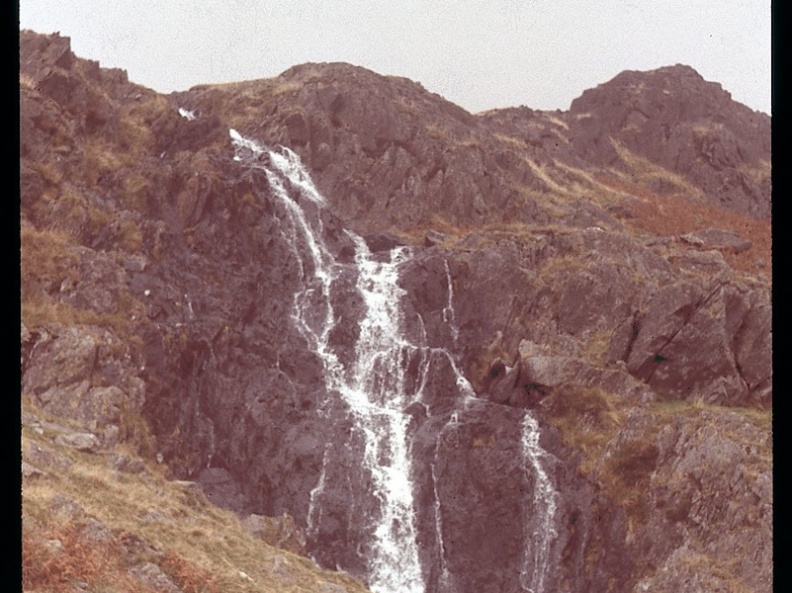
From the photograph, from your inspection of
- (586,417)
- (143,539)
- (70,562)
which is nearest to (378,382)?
(586,417)

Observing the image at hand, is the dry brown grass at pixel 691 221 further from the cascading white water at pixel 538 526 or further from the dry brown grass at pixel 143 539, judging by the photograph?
the dry brown grass at pixel 143 539

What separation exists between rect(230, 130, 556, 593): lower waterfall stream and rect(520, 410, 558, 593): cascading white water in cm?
4

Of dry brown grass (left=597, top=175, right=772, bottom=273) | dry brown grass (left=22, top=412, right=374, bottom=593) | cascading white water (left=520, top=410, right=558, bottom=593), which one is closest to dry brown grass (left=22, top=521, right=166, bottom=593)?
dry brown grass (left=22, top=412, right=374, bottom=593)

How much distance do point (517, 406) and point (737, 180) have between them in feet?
157

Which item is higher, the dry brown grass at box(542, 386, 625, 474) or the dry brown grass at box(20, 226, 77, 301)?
the dry brown grass at box(20, 226, 77, 301)

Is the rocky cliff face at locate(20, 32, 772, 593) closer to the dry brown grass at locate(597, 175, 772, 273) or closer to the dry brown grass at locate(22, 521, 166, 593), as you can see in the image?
the dry brown grass at locate(597, 175, 772, 273)

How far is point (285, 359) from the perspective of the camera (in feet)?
114

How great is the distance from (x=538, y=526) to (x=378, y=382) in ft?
32.9

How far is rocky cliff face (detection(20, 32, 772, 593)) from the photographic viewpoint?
88.4 feet

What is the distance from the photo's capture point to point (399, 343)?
36000mm

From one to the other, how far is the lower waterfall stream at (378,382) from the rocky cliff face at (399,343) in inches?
4.9

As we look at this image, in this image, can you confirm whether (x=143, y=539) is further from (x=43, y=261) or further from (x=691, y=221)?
(x=691, y=221)
